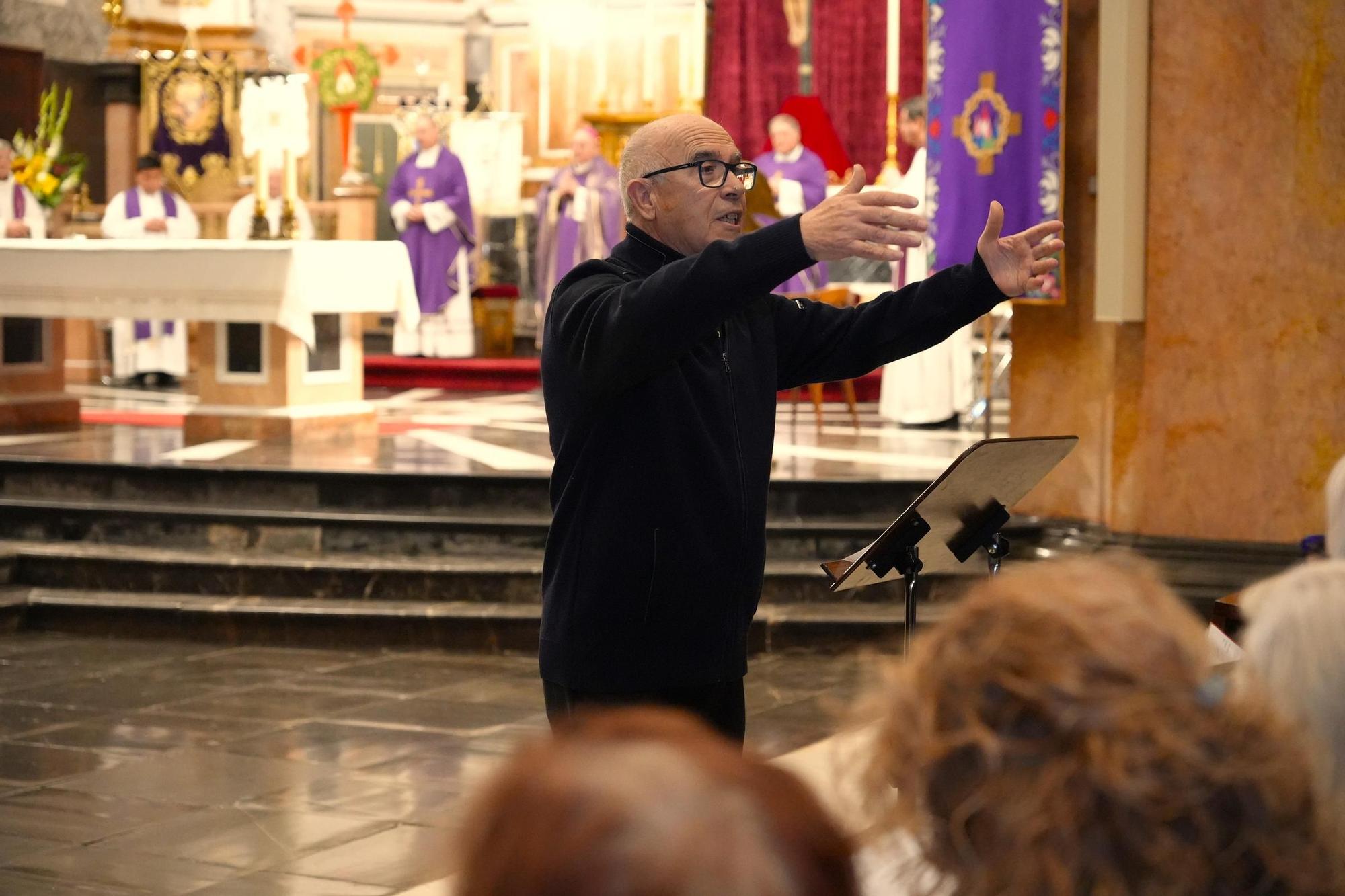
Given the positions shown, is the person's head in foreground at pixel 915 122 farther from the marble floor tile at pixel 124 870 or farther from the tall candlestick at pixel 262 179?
the marble floor tile at pixel 124 870

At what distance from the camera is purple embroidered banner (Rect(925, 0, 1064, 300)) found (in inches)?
258

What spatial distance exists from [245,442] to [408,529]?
80.2 inches

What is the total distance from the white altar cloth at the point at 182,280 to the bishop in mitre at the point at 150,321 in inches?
158

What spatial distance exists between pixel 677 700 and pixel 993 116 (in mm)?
4473

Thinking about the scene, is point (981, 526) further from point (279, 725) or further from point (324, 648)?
point (324, 648)

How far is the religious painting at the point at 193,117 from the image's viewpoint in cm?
1537

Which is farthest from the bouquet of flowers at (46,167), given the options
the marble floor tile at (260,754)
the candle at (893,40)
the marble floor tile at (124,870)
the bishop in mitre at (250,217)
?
the marble floor tile at (124,870)

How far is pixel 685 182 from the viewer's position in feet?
8.79

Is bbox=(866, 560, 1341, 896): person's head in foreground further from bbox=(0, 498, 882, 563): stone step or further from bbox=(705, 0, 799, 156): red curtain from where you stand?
bbox=(705, 0, 799, 156): red curtain

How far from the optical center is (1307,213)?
5.92 metres

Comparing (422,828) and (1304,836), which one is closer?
(1304,836)

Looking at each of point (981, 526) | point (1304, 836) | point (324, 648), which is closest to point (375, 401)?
point (324, 648)

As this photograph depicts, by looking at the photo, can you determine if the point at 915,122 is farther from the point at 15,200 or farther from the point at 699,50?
the point at 15,200

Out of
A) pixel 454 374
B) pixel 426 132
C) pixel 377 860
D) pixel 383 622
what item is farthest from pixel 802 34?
pixel 377 860
